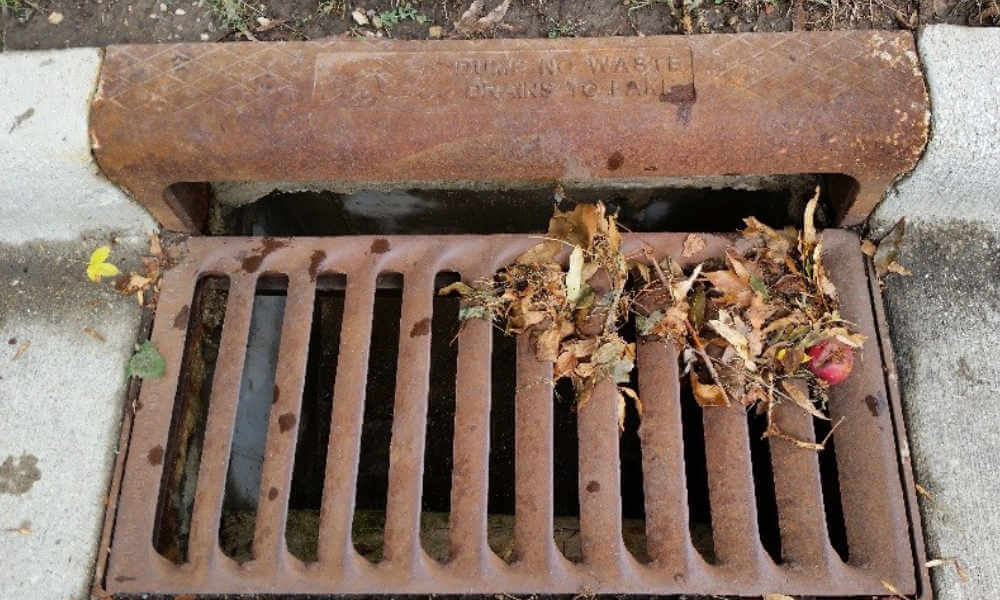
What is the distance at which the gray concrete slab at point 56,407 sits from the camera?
4.94 feet

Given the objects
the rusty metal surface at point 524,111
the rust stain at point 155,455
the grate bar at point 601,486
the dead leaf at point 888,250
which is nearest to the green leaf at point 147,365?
the rust stain at point 155,455

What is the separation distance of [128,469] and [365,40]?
100cm

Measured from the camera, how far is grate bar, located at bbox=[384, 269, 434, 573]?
148cm

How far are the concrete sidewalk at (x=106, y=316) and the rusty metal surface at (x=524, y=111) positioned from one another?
104mm

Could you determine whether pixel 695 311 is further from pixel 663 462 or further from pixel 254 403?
pixel 254 403

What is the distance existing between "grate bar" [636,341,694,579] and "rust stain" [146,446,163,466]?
0.96 m

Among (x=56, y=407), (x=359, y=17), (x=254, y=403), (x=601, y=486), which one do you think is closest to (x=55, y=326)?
(x=56, y=407)

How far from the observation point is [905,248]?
1.70 m

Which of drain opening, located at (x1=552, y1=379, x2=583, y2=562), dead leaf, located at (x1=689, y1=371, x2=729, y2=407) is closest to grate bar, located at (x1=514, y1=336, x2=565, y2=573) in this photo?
dead leaf, located at (x1=689, y1=371, x2=729, y2=407)

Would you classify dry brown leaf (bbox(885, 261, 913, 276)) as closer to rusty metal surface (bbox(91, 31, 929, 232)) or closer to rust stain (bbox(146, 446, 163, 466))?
rusty metal surface (bbox(91, 31, 929, 232))

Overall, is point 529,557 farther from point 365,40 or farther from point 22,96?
point 22,96

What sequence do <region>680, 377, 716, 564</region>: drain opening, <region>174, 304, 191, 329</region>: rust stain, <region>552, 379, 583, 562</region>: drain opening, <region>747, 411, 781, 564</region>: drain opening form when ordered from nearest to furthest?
<region>174, 304, 191, 329</region>: rust stain, <region>747, 411, 781, 564</region>: drain opening, <region>680, 377, 716, 564</region>: drain opening, <region>552, 379, 583, 562</region>: drain opening

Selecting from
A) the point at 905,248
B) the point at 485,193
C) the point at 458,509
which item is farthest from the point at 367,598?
the point at 905,248

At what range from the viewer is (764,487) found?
199 centimetres
